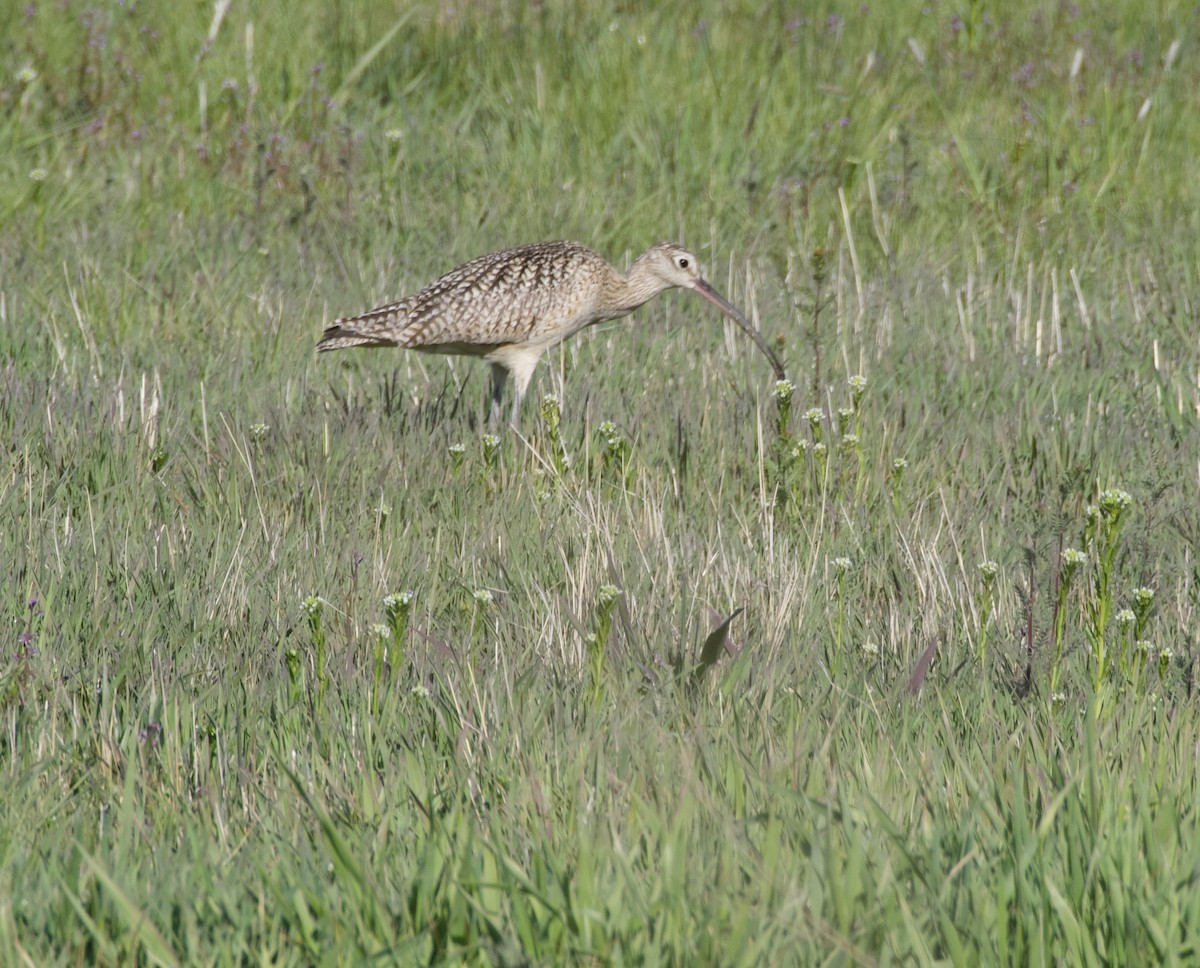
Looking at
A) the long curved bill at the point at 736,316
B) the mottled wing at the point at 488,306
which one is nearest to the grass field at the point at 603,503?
the long curved bill at the point at 736,316

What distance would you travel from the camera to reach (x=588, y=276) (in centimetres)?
629

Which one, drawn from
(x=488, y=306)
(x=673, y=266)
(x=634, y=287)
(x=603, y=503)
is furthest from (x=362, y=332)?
(x=603, y=503)

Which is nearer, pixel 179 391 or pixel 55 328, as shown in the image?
pixel 179 391

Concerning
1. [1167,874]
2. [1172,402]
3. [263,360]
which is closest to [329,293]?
[263,360]

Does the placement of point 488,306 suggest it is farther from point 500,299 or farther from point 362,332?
point 362,332

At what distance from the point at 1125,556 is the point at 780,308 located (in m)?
2.82

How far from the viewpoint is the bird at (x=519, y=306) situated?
581 centimetres

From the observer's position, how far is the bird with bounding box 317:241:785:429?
5812 millimetres

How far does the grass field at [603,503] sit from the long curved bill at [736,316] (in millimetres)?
108

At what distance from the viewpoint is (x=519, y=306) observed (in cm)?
602

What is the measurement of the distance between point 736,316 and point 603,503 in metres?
1.96

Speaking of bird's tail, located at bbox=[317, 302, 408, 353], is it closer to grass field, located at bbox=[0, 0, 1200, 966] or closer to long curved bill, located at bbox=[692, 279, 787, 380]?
grass field, located at bbox=[0, 0, 1200, 966]

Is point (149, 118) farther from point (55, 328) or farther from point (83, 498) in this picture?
point (83, 498)

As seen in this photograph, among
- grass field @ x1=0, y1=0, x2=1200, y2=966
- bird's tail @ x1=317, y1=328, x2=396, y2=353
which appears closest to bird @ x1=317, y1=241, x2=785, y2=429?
bird's tail @ x1=317, y1=328, x2=396, y2=353
